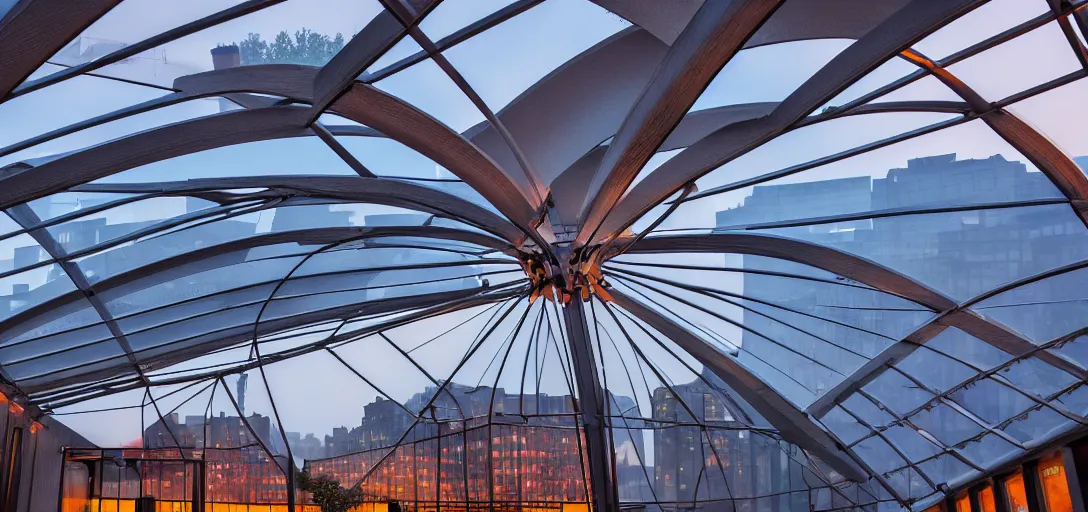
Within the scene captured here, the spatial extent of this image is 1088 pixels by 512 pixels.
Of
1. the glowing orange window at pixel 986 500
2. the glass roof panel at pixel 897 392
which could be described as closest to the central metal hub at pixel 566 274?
the glass roof panel at pixel 897 392

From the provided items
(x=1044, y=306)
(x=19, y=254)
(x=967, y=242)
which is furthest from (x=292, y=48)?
(x=1044, y=306)

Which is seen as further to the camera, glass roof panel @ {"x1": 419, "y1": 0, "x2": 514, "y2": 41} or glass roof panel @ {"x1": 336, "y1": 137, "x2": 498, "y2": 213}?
glass roof panel @ {"x1": 336, "y1": 137, "x2": 498, "y2": 213}

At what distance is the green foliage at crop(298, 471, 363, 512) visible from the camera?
40.4 metres

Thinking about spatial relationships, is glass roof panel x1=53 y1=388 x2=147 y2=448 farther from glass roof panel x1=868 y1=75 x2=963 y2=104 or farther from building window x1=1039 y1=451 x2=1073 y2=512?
building window x1=1039 y1=451 x2=1073 y2=512

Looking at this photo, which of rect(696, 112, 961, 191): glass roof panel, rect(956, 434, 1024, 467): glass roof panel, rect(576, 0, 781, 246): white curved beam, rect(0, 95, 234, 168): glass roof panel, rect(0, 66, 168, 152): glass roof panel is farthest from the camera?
rect(956, 434, 1024, 467): glass roof panel

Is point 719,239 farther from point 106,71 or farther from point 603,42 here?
point 106,71

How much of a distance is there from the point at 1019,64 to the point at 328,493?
32.0 metres

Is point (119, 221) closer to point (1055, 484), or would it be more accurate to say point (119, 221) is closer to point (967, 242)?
point (967, 242)

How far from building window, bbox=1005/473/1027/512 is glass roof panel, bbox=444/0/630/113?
24.2 meters

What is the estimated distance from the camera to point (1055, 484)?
30.6 metres

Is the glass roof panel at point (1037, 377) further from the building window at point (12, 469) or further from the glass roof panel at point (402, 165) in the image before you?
the building window at point (12, 469)

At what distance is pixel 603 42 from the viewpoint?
62.5ft

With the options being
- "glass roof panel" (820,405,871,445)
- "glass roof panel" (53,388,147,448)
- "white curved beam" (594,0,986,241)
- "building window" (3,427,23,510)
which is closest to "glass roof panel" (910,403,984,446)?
"glass roof panel" (820,405,871,445)

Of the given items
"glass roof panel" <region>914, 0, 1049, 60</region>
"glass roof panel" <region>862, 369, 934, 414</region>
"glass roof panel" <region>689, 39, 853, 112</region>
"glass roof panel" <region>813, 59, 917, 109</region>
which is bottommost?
"glass roof panel" <region>862, 369, 934, 414</region>
